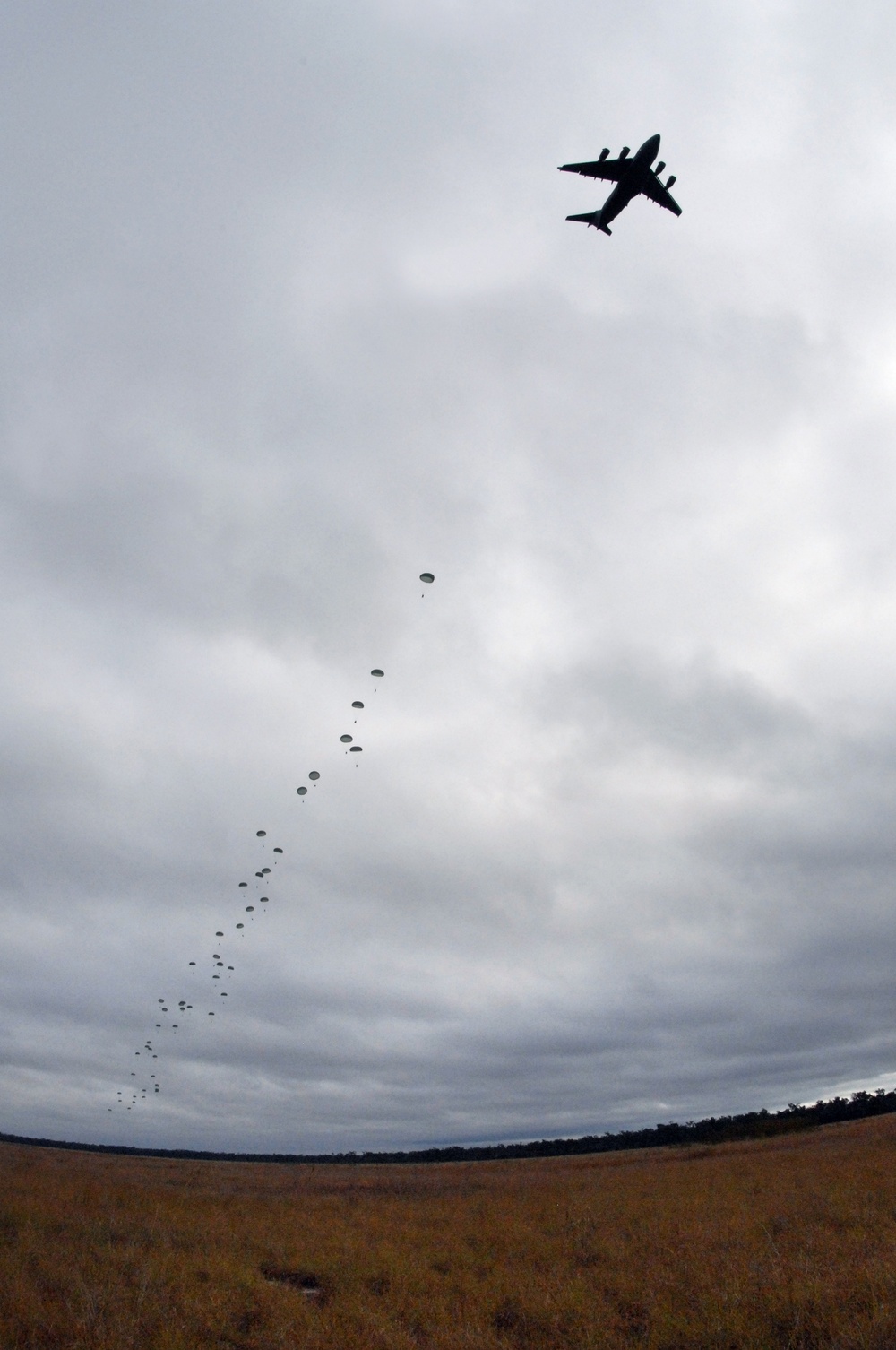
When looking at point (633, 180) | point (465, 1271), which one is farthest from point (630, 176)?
point (465, 1271)

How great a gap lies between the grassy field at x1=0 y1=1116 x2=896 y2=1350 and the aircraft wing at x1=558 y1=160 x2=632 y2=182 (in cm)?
2575

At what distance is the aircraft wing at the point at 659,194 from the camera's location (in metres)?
21.9

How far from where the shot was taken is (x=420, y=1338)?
42.8ft

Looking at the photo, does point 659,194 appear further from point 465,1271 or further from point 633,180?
point 465,1271

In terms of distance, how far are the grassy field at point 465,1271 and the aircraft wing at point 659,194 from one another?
25753mm

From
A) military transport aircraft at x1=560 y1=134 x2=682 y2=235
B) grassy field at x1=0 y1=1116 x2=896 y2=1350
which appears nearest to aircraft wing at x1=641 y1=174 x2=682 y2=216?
military transport aircraft at x1=560 y1=134 x2=682 y2=235

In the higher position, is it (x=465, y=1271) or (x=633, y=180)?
(x=633, y=180)

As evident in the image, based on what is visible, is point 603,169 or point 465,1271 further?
point 603,169

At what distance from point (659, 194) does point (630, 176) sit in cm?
124

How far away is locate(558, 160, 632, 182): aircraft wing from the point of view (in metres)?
21.4

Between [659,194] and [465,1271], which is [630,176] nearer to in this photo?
[659,194]

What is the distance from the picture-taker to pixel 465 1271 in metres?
18.0

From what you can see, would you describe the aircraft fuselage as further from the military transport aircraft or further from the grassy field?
the grassy field

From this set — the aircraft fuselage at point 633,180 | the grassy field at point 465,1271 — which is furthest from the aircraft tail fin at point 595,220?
the grassy field at point 465,1271
